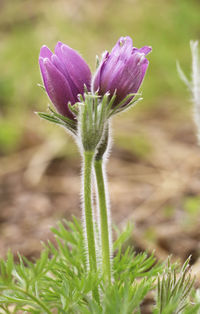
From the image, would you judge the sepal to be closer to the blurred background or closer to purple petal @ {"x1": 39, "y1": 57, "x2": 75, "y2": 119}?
purple petal @ {"x1": 39, "y1": 57, "x2": 75, "y2": 119}

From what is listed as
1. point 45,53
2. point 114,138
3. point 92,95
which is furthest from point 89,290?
point 114,138

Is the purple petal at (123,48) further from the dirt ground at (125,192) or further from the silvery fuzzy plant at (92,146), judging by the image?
the dirt ground at (125,192)

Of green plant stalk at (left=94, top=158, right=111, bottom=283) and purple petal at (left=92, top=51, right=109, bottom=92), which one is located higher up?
purple petal at (left=92, top=51, right=109, bottom=92)

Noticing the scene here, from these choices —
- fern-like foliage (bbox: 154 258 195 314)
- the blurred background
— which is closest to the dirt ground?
the blurred background

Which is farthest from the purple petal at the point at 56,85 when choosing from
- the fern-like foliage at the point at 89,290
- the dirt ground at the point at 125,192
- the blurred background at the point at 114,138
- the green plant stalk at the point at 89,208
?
the dirt ground at the point at 125,192

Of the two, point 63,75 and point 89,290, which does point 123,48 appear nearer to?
point 63,75

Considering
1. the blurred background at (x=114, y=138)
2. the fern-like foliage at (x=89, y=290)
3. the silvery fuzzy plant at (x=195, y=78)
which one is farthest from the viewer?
the blurred background at (x=114, y=138)

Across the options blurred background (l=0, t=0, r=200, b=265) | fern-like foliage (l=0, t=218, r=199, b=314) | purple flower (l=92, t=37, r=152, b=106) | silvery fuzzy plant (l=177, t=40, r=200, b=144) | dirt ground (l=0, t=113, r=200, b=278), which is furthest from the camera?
blurred background (l=0, t=0, r=200, b=265)
